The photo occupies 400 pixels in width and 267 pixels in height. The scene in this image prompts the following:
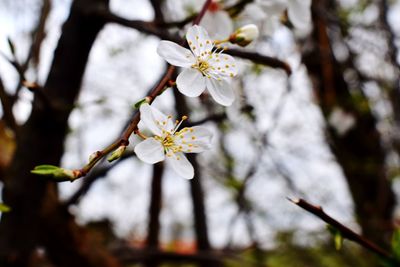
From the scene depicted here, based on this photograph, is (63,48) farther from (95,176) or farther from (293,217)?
(293,217)

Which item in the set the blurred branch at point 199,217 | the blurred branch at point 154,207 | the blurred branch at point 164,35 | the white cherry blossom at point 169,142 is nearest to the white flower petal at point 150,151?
the white cherry blossom at point 169,142

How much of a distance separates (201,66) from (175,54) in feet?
0.13

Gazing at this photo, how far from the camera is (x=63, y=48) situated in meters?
0.77

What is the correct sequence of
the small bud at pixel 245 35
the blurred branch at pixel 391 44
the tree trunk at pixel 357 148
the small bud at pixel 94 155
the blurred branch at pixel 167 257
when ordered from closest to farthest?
the small bud at pixel 94 155, the small bud at pixel 245 35, the blurred branch at pixel 167 257, the blurred branch at pixel 391 44, the tree trunk at pixel 357 148

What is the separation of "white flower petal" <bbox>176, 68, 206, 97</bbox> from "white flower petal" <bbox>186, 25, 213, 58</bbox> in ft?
0.07

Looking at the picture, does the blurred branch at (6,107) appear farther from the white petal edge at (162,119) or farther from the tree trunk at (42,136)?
the white petal edge at (162,119)

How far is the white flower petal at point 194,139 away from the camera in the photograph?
45cm

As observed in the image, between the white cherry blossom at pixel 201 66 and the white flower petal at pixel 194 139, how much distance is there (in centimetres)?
4

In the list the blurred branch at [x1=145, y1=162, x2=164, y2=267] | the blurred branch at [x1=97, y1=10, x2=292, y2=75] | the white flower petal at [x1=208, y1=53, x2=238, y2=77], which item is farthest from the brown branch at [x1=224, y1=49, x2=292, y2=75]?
the blurred branch at [x1=145, y1=162, x2=164, y2=267]

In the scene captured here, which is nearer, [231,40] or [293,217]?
[231,40]

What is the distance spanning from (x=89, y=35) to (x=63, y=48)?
2.1 inches

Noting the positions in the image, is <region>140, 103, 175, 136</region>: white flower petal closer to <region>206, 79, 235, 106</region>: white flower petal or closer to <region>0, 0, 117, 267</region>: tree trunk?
<region>206, 79, 235, 106</region>: white flower petal

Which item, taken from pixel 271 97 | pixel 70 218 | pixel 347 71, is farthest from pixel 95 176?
pixel 347 71

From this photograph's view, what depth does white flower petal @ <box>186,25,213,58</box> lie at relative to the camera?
0.44 metres
